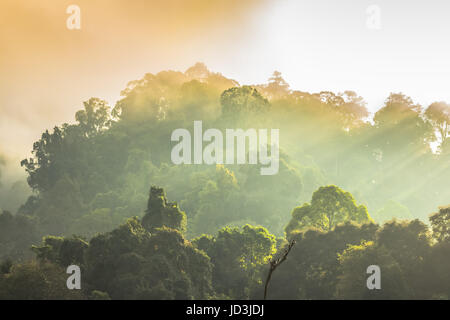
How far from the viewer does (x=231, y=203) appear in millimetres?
91250

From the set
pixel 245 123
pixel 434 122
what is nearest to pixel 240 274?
pixel 245 123

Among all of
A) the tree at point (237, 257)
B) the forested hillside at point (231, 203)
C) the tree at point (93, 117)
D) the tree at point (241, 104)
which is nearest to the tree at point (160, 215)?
the forested hillside at point (231, 203)

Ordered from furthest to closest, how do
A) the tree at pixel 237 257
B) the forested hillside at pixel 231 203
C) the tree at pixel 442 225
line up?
the tree at pixel 237 257, the tree at pixel 442 225, the forested hillside at pixel 231 203

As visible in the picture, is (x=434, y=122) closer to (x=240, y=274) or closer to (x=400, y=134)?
(x=400, y=134)

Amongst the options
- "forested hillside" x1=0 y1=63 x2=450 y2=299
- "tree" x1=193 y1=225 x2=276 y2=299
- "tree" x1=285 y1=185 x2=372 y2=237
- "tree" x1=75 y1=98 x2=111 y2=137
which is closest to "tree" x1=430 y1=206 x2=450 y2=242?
"forested hillside" x1=0 y1=63 x2=450 y2=299

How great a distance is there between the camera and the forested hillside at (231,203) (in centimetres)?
4378

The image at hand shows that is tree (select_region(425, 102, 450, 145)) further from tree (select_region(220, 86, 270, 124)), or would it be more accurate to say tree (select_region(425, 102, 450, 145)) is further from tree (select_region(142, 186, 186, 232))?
tree (select_region(142, 186, 186, 232))

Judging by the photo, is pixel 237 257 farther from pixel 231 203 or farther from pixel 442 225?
pixel 231 203

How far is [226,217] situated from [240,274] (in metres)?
36.4

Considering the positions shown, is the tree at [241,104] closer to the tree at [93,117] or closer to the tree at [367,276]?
the tree at [93,117]

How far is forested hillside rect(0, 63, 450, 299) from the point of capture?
144 ft
